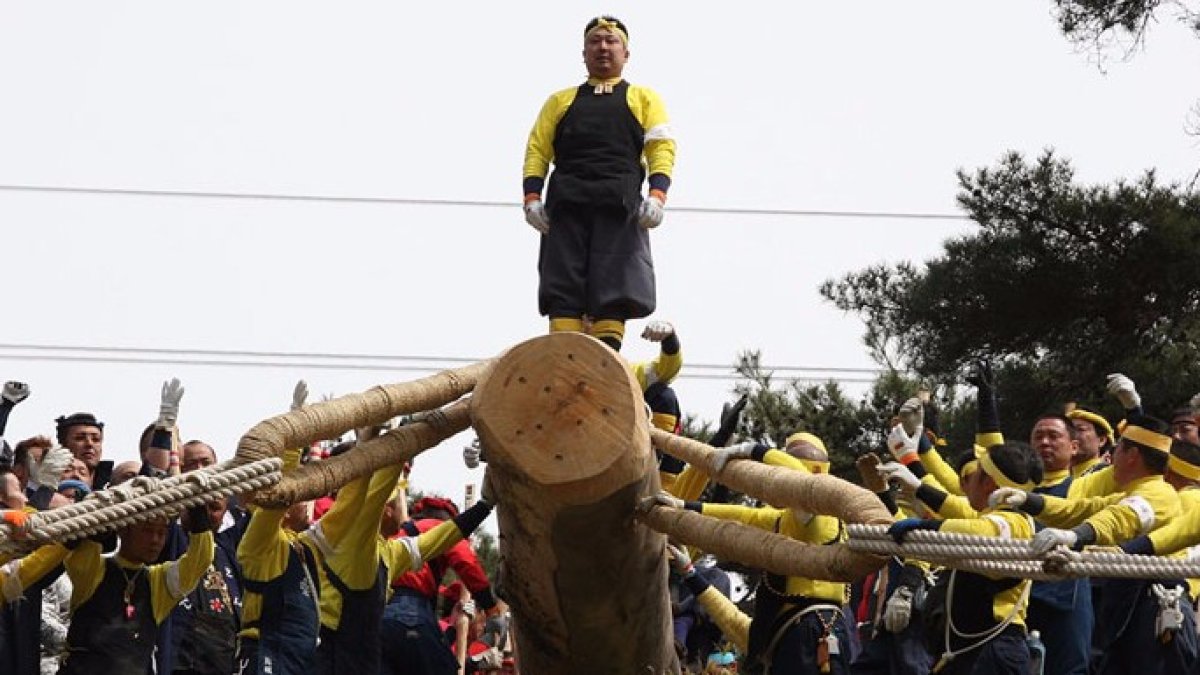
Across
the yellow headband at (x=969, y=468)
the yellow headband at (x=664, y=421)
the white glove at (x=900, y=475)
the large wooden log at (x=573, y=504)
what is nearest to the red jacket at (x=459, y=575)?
the yellow headband at (x=664, y=421)

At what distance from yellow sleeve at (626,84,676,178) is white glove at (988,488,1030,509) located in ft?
10.4

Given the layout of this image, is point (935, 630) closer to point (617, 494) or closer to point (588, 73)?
point (617, 494)

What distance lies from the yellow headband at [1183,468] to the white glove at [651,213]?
9.13 feet

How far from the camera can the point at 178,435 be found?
11.3m

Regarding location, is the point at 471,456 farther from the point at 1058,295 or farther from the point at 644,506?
the point at 1058,295

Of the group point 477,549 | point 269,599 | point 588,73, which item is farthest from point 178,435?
point 477,549

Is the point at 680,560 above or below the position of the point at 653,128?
below

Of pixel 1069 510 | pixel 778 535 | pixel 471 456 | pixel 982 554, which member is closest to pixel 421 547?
pixel 471 456

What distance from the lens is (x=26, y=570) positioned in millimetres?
10602

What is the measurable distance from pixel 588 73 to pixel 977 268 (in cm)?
965

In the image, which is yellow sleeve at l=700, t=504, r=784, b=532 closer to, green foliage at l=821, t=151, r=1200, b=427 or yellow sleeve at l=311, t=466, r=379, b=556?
yellow sleeve at l=311, t=466, r=379, b=556

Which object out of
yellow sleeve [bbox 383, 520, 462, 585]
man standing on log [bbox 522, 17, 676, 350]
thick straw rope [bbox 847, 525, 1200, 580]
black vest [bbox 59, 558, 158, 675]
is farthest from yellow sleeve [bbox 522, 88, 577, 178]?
thick straw rope [bbox 847, 525, 1200, 580]

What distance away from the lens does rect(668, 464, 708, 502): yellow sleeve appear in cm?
1227

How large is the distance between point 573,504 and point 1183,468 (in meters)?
3.43
